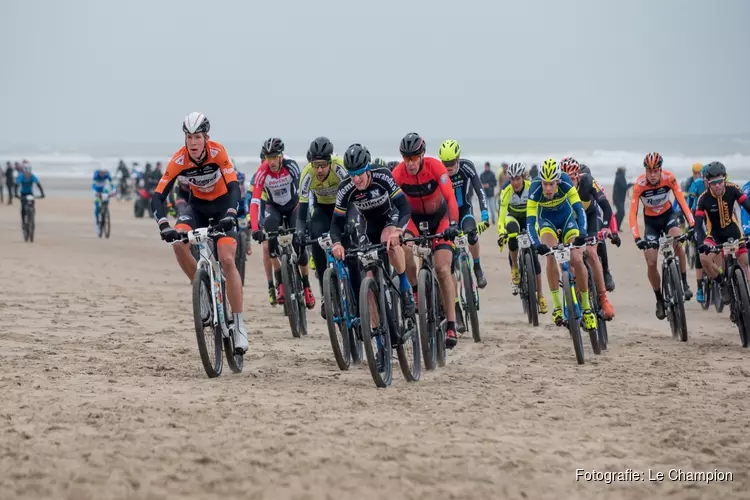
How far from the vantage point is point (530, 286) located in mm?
13195

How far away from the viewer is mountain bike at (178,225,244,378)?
8570 mm

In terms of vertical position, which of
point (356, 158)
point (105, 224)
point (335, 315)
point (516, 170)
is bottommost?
point (335, 315)

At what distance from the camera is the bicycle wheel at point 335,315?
8812 mm

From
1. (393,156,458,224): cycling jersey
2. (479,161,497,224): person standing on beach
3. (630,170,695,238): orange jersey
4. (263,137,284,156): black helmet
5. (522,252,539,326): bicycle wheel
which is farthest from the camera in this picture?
(479,161,497,224): person standing on beach

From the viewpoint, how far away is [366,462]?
20.2 ft

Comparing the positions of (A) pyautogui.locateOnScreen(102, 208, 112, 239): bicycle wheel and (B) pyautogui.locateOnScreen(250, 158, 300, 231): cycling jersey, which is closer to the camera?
(B) pyautogui.locateOnScreen(250, 158, 300, 231): cycling jersey

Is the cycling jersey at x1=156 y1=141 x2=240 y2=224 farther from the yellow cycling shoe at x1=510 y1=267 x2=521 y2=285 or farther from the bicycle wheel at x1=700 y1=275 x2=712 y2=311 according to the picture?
the bicycle wheel at x1=700 y1=275 x2=712 y2=311

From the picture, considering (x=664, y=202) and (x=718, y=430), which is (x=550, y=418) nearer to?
(x=718, y=430)

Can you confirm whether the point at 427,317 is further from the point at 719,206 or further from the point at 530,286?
the point at 719,206

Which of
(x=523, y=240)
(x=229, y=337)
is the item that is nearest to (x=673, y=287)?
(x=523, y=240)

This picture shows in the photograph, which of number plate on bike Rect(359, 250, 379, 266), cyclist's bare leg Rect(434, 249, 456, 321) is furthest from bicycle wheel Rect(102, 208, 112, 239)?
number plate on bike Rect(359, 250, 379, 266)

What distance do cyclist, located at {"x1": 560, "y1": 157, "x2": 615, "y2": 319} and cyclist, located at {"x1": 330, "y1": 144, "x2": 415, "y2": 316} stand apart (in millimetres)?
2707

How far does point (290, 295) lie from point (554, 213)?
3.05 m

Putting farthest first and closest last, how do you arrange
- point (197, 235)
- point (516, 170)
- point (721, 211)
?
point (516, 170), point (721, 211), point (197, 235)
